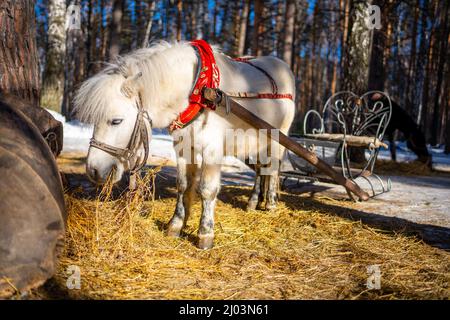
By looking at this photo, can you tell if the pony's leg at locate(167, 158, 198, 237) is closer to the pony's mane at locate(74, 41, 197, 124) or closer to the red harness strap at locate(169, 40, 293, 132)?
the red harness strap at locate(169, 40, 293, 132)

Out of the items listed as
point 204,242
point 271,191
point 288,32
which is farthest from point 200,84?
point 288,32

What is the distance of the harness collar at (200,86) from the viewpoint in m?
2.70

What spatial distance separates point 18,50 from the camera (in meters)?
2.91

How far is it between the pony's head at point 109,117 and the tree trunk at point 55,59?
9.17 metres

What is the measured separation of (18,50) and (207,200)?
2.03m

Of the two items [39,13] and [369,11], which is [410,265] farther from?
[39,13]

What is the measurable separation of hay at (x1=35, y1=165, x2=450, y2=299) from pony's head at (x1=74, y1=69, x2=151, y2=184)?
0.74 ft

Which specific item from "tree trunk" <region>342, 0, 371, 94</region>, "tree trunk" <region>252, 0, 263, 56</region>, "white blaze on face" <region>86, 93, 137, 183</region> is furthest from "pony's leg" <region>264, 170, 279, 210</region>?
"tree trunk" <region>252, 0, 263, 56</region>

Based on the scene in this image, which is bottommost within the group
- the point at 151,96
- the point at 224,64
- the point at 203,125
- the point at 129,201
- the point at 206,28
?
the point at 129,201

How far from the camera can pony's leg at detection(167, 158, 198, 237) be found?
304 cm

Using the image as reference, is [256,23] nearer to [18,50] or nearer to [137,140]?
[18,50]

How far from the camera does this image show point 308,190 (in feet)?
17.5
